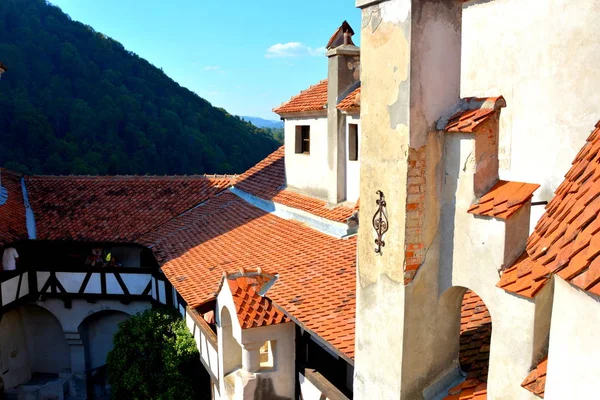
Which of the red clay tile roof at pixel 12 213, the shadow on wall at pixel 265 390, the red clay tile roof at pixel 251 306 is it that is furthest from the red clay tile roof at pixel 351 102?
the red clay tile roof at pixel 12 213

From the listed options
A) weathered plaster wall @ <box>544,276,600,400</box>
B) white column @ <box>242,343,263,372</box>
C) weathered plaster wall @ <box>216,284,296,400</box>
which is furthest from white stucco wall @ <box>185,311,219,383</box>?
weathered plaster wall @ <box>544,276,600,400</box>

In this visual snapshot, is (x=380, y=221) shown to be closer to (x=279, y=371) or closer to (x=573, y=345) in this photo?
(x=573, y=345)

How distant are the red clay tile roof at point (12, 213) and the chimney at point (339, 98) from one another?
9.54 metres

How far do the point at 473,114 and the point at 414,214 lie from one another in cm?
101

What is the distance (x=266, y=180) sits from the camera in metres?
15.6

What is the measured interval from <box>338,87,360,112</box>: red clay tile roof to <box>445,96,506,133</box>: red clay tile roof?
19.8 feet

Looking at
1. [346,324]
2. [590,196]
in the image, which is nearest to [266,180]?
[346,324]

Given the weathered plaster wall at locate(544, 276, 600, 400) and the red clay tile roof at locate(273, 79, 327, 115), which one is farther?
the red clay tile roof at locate(273, 79, 327, 115)

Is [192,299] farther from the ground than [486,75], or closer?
closer

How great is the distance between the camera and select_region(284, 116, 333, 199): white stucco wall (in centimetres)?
1267

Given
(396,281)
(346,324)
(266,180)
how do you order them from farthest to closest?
(266,180) → (346,324) → (396,281)

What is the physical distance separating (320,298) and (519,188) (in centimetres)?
421

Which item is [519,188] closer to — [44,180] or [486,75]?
[486,75]

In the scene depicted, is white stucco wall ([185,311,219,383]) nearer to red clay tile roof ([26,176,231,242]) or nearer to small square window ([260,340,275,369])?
small square window ([260,340,275,369])
